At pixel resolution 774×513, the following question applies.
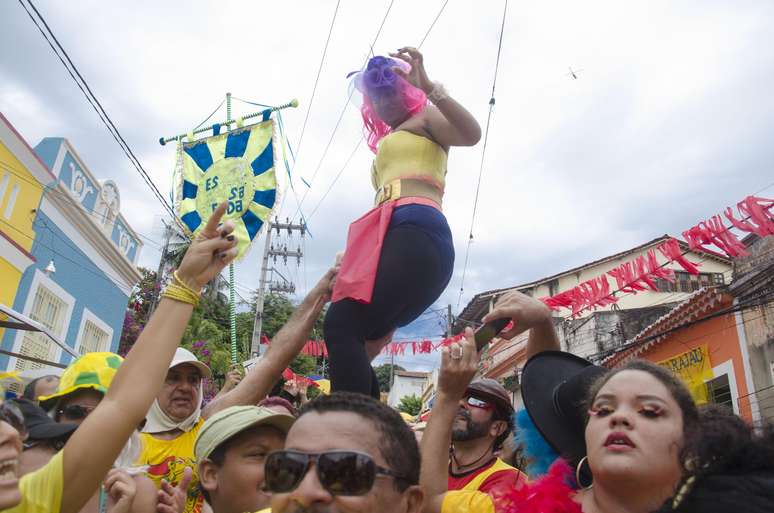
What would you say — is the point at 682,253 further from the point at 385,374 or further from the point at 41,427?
the point at 385,374

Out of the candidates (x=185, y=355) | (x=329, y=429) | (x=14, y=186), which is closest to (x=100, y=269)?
(x=14, y=186)

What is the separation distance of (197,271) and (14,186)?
1089 centimetres

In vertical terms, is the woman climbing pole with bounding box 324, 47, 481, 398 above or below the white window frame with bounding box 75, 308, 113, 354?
below

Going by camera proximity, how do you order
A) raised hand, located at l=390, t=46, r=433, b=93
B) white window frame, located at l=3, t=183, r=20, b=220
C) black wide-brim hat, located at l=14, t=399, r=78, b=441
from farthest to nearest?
white window frame, located at l=3, t=183, r=20, b=220 < raised hand, located at l=390, t=46, r=433, b=93 < black wide-brim hat, located at l=14, t=399, r=78, b=441

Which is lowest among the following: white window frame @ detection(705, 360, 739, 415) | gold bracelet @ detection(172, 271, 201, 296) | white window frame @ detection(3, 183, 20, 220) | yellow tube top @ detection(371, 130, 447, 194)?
gold bracelet @ detection(172, 271, 201, 296)

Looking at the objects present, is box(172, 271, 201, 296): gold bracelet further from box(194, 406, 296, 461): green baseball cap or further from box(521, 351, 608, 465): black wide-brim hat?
box(521, 351, 608, 465): black wide-brim hat

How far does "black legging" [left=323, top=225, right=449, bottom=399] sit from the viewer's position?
2371 millimetres

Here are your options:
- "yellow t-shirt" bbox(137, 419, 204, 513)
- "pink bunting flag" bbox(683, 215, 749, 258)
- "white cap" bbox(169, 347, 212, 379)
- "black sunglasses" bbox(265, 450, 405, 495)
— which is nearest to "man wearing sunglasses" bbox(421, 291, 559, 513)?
"black sunglasses" bbox(265, 450, 405, 495)

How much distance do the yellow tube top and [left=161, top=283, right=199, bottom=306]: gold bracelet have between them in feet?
3.81

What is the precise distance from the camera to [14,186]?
10.8 meters

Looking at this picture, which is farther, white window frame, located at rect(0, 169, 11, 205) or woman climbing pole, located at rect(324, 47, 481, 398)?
white window frame, located at rect(0, 169, 11, 205)

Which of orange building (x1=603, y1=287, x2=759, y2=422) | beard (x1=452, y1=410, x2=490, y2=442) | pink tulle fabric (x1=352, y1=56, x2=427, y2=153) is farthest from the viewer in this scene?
orange building (x1=603, y1=287, x2=759, y2=422)

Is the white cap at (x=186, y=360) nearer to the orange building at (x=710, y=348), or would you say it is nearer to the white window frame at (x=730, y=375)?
the orange building at (x=710, y=348)

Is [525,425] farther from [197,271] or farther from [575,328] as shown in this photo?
[575,328]
